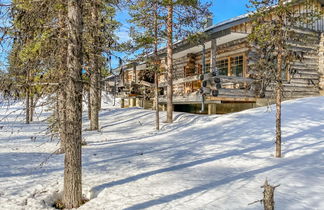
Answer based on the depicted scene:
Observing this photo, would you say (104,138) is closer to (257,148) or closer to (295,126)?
(257,148)

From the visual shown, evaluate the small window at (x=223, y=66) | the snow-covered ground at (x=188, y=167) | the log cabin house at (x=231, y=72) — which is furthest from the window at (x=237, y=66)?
the snow-covered ground at (x=188, y=167)

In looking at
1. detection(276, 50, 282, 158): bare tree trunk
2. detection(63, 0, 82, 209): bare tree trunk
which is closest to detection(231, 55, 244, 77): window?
detection(276, 50, 282, 158): bare tree trunk

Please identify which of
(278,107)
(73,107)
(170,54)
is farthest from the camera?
(170,54)

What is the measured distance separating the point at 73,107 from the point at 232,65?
1474 centimetres

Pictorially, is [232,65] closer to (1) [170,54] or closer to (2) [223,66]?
(2) [223,66]

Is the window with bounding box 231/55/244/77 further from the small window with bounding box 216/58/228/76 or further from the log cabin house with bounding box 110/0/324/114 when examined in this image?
the small window with bounding box 216/58/228/76

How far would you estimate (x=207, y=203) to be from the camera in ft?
15.7

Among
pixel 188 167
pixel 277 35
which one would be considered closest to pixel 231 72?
pixel 277 35

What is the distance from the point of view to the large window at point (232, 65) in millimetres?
17288

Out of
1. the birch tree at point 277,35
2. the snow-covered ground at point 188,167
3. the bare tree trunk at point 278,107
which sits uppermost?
the birch tree at point 277,35

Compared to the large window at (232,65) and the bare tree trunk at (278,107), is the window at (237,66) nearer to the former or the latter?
the large window at (232,65)

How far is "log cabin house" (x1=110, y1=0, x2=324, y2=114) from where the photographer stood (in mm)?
13406

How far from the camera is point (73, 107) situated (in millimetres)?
5160

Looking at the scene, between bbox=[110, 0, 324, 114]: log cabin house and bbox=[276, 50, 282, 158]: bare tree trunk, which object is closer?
bbox=[276, 50, 282, 158]: bare tree trunk
